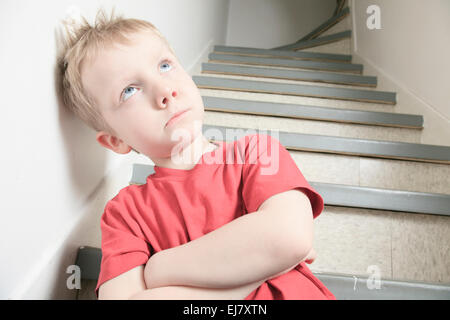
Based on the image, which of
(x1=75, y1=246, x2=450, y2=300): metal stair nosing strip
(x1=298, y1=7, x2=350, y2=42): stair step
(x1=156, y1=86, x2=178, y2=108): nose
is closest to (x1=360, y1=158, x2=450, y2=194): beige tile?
(x1=75, y1=246, x2=450, y2=300): metal stair nosing strip

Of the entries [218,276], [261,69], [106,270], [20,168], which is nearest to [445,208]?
[218,276]

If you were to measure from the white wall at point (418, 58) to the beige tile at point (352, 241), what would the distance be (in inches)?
25.7

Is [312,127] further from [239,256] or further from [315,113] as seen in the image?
[239,256]

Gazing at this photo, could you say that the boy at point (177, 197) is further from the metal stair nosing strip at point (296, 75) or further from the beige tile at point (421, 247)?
the metal stair nosing strip at point (296, 75)

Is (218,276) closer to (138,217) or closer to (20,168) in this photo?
(138,217)

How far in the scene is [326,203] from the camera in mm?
1089

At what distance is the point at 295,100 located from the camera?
1941 mm

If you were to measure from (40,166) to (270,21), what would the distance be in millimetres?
4668

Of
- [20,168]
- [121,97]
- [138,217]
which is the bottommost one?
[138,217]

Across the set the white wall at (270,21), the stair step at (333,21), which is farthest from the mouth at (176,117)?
the white wall at (270,21)

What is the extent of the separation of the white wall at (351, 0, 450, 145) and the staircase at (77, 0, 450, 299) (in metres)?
0.09

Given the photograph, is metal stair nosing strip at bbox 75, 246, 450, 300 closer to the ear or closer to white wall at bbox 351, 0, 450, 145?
the ear

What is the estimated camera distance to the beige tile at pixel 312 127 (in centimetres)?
158

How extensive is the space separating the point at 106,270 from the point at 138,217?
0.11 metres
